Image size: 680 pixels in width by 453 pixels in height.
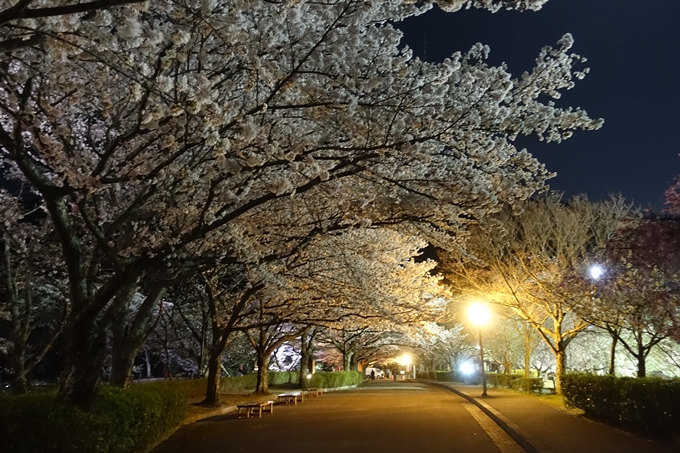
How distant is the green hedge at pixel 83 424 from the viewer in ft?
20.0

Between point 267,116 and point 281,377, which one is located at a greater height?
point 267,116

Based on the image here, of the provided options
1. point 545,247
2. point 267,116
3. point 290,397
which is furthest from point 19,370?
point 545,247

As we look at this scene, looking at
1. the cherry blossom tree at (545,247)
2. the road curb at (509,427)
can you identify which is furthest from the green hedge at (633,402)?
the cherry blossom tree at (545,247)

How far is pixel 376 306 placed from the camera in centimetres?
1695

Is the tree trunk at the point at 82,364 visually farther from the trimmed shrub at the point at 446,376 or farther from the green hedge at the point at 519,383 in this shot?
the trimmed shrub at the point at 446,376

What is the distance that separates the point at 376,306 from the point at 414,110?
9905 millimetres

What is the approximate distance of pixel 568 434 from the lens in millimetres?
9648

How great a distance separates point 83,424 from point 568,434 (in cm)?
819

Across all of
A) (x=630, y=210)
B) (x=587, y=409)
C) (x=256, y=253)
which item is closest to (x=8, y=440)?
(x=256, y=253)

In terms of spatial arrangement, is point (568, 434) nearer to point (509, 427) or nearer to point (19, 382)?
point (509, 427)

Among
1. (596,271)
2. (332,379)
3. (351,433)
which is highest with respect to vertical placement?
(596,271)

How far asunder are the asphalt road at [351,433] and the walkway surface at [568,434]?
47 centimetres

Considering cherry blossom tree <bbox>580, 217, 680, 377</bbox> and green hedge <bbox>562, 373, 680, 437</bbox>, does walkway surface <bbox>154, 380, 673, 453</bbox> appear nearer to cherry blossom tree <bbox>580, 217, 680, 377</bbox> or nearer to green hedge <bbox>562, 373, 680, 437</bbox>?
green hedge <bbox>562, 373, 680, 437</bbox>

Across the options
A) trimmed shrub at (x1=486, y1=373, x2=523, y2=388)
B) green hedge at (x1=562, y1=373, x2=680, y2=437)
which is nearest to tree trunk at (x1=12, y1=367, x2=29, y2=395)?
green hedge at (x1=562, y1=373, x2=680, y2=437)
